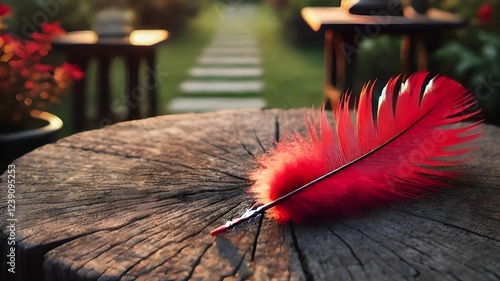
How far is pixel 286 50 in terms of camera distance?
356 inches

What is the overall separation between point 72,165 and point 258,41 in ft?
26.8

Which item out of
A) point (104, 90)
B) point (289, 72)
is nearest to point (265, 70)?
point (289, 72)

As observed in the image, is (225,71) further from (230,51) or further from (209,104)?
(209,104)

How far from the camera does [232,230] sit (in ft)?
4.48

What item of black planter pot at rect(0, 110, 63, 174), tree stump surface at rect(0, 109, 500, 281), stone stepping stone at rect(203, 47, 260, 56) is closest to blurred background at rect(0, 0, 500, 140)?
stone stepping stone at rect(203, 47, 260, 56)

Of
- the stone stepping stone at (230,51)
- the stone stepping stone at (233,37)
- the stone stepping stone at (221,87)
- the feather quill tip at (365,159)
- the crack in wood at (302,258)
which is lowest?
the crack in wood at (302,258)

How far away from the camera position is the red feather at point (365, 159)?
1413 mm

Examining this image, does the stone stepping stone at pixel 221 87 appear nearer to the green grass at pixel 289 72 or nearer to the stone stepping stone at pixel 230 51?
the green grass at pixel 289 72

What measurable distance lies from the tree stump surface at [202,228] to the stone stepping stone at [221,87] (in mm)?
4923

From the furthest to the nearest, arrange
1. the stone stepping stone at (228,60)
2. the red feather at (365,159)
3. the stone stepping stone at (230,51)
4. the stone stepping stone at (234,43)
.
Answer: the stone stepping stone at (234,43)
the stone stepping stone at (230,51)
the stone stepping stone at (228,60)
the red feather at (365,159)

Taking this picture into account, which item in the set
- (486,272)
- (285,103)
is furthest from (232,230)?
(285,103)

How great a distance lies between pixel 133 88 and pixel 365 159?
378 centimetres

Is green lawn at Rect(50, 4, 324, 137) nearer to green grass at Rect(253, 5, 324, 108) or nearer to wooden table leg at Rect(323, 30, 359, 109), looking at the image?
green grass at Rect(253, 5, 324, 108)

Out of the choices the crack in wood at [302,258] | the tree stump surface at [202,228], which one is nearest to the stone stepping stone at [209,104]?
the tree stump surface at [202,228]
